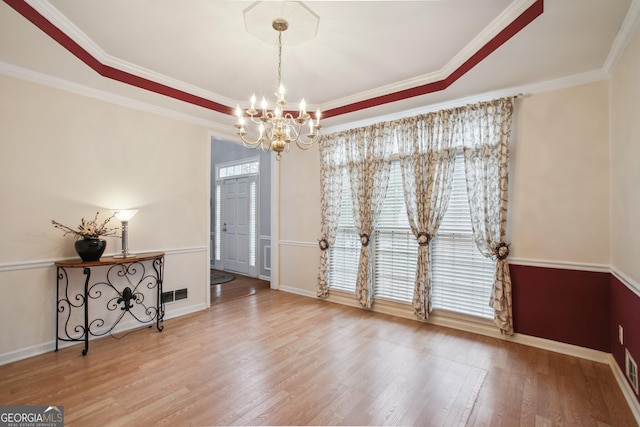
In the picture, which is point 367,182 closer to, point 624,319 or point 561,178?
point 561,178

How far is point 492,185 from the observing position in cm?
324

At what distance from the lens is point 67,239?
3096mm

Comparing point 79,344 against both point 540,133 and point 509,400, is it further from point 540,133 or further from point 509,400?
point 540,133

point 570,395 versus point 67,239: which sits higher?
point 67,239

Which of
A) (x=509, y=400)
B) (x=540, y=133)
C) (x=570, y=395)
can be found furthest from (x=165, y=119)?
(x=570, y=395)

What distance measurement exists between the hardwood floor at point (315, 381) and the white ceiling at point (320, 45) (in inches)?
110

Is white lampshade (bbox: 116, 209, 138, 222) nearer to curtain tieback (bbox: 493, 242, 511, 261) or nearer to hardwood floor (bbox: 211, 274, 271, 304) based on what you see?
hardwood floor (bbox: 211, 274, 271, 304)

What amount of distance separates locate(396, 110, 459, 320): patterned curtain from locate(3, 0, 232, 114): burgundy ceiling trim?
104 inches

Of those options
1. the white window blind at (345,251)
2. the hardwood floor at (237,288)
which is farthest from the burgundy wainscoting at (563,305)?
the hardwood floor at (237,288)

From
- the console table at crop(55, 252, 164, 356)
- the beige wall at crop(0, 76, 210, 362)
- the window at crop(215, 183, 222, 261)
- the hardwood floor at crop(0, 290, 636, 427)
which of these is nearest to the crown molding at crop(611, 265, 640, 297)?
the hardwood floor at crop(0, 290, 636, 427)

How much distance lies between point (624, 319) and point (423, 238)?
1.85m

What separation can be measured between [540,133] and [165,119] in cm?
458

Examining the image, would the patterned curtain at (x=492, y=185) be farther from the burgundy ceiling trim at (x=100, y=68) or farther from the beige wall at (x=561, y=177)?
the burgundy ceiling trim at (x=100, y=68)

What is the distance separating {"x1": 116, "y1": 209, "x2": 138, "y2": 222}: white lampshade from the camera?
132 inches
